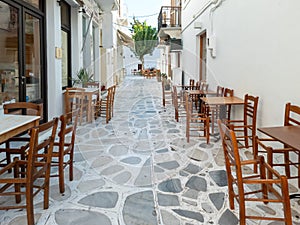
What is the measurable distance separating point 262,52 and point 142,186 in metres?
2.53

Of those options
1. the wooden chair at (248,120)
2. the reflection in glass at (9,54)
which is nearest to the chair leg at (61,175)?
the reflection in glass at (9,54)

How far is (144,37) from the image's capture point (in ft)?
69.8

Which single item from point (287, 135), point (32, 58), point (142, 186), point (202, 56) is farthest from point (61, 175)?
point (202, 56)

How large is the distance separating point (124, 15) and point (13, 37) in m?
15.4

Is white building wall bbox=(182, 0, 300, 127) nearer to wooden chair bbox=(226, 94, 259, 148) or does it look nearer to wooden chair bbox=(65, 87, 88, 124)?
wooden chair bbox=(226, 94, 259, 148)

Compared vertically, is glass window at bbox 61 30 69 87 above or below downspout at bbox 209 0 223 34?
below

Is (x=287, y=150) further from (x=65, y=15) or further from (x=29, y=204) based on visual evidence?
(x=65, y=15)

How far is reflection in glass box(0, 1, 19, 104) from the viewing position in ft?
14.1

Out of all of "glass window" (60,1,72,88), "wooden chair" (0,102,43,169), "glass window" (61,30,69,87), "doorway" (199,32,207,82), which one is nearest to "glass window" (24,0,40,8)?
"glass window" (60,1,72,88)

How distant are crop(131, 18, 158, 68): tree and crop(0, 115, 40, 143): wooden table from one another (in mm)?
15559

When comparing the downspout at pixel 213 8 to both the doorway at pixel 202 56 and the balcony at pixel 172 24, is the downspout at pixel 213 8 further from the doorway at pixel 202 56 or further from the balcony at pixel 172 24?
the balcony at pixel 172 24

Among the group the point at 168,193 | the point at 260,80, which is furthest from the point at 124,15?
the point at 168,193

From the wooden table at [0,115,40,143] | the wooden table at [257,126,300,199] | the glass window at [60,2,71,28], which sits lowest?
the wooden table at [257,126,300,199]

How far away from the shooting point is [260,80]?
167 inches
